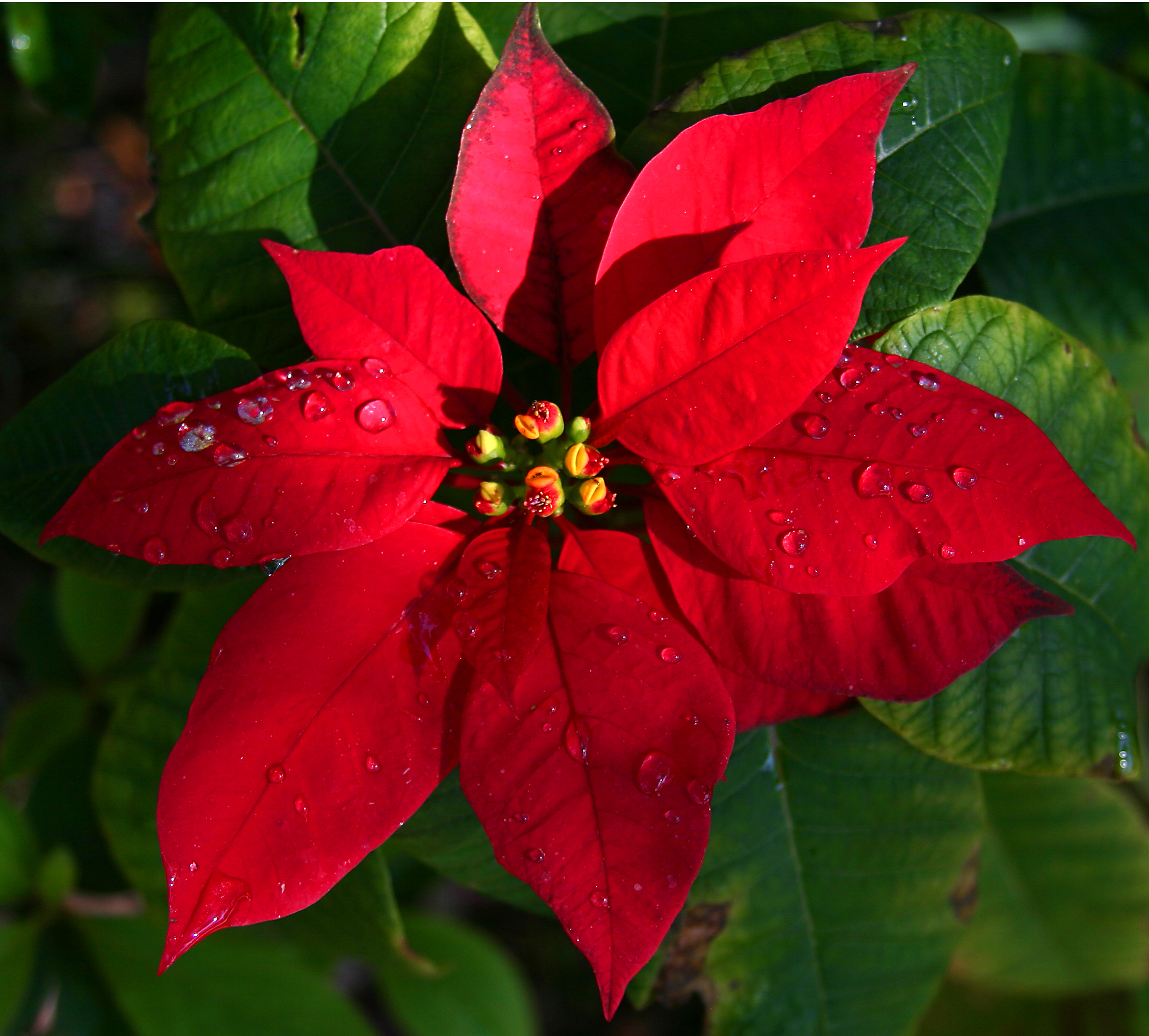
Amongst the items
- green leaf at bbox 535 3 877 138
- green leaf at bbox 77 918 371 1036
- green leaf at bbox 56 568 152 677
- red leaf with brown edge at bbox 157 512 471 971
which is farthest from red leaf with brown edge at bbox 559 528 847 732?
green leaf at bbox 56 568 152 677

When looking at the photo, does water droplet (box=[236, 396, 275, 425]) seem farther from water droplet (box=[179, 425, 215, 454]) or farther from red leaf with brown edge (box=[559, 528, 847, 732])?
red leaf with brown edge (box=[559, 528, 847, 732])

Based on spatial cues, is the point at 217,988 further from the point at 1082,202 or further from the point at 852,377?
the point at 1082,202

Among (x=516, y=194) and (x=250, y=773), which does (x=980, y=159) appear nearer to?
(x=516, y=194)

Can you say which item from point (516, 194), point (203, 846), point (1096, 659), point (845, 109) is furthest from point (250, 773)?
point (1096, 659)

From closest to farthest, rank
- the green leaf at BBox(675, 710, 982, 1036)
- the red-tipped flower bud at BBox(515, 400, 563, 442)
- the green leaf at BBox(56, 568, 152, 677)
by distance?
the red-tipped flower bud at BBox(515, 400, 563, 442) < the green leaf at BBox(675, 710, 982, 1036) < the green leaf at BBox(56, 568, 152, 677)

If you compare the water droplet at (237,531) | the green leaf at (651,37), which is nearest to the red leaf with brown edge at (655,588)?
the water droplet at (237,531)

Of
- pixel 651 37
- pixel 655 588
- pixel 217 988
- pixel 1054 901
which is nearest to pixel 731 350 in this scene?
pixel 655 588

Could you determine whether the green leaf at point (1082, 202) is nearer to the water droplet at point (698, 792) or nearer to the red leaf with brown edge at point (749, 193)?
the red leaf with brown edge at point (749, 193)
